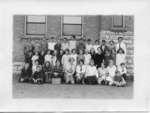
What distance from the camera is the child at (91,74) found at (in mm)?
1817

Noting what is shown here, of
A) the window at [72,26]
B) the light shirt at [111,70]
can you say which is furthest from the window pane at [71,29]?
the light shirt at [111,70]

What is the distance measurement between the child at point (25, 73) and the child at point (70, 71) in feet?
0.50

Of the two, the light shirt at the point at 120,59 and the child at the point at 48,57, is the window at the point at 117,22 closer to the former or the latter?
the light shirt at the point at 120,59

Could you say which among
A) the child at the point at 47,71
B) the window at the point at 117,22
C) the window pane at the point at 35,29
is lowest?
the child at the point at 47,71

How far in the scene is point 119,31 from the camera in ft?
5.93

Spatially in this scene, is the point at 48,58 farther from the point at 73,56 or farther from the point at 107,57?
the point at 107,57

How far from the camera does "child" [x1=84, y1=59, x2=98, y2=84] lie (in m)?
1.82

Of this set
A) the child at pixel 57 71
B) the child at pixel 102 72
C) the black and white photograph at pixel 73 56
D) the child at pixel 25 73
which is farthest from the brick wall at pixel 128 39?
the child at pixel 25 73

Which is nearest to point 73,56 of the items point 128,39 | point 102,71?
point 102,71

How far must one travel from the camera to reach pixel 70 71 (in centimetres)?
182

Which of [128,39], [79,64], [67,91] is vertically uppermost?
[128,39]

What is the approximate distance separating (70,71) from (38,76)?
0.44 feet

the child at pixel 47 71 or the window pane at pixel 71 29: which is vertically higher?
the window pane at pixel 71 29
